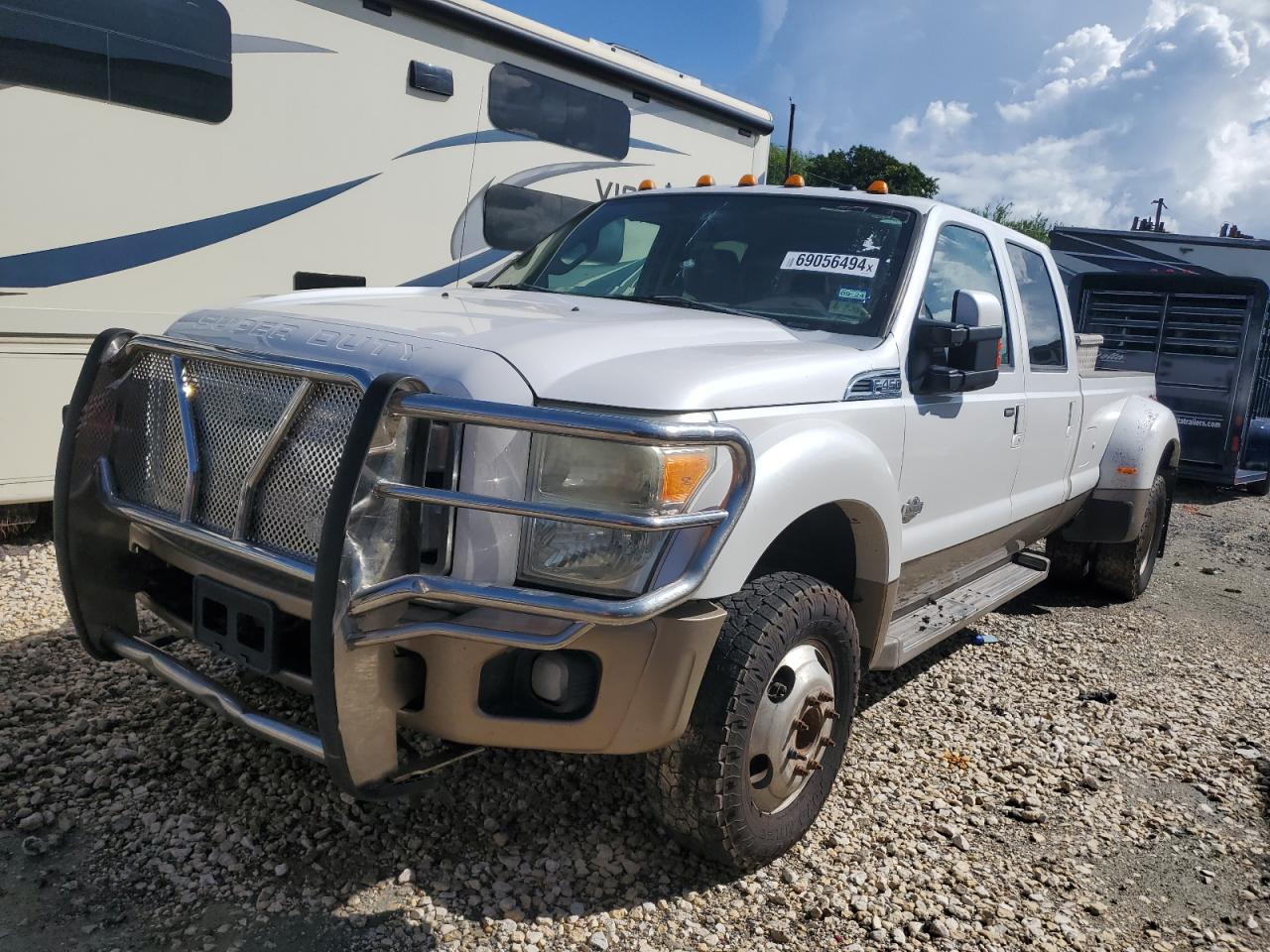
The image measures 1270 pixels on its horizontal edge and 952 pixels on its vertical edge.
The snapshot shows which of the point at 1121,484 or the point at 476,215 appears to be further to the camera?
the point at 476,215

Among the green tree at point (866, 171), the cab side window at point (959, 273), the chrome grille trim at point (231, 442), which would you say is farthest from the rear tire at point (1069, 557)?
the green tree at point (866, 171)

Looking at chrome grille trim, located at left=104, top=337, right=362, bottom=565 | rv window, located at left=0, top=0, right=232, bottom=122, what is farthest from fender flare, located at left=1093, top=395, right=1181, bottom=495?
rv window, located at left=0, top=0, right=232, bottom=122

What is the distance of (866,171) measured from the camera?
148 ft

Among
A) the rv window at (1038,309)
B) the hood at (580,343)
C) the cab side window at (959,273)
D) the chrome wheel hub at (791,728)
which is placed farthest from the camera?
the rv window at (1038,309)

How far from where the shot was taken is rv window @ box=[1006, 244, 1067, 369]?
14.8 feet

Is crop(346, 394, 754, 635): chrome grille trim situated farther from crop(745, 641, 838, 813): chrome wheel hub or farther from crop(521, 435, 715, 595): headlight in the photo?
crop(745, 641, 838, 813): chrome wheel hub

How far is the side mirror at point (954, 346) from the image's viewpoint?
3312 mm

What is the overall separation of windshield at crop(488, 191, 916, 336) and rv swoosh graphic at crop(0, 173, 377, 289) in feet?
6.72

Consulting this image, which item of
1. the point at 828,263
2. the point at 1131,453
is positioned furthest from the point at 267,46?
the point at 1131,453

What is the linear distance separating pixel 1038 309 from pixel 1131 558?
2.09m

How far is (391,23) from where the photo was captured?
18.9 feet

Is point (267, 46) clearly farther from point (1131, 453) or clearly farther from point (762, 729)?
point (1131, 453)

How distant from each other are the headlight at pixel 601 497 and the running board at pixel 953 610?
1.38m

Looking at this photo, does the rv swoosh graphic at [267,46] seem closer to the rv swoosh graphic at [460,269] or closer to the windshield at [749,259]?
the rv swoosh graphic at [460,269]
